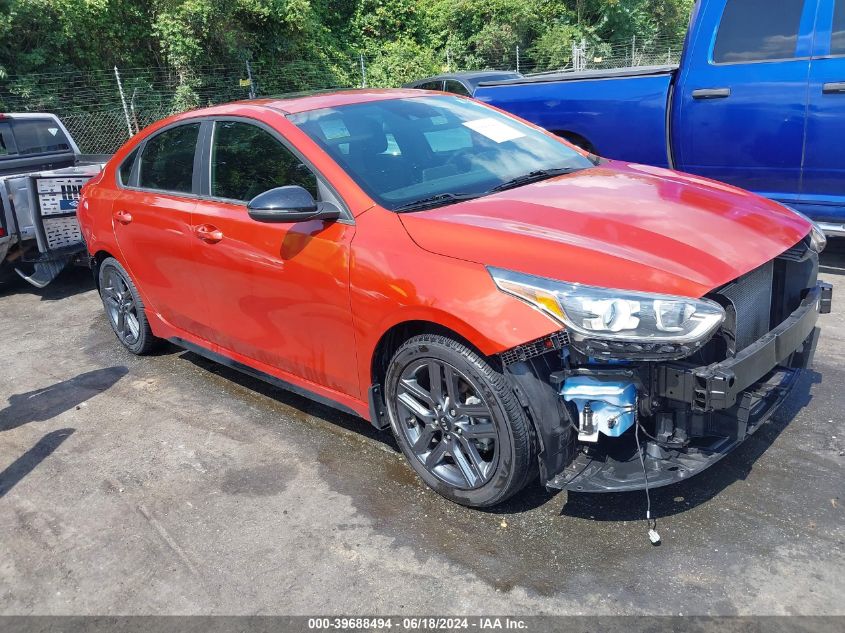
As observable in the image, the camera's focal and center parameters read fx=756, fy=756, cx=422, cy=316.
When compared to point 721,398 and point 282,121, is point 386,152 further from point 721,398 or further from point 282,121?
point 721,398

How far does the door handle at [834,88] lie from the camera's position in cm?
533

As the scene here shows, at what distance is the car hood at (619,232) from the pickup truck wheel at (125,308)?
106 inches

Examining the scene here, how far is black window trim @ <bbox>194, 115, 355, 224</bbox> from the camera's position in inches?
136

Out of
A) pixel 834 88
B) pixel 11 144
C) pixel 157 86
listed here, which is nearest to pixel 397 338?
pixel 834 88

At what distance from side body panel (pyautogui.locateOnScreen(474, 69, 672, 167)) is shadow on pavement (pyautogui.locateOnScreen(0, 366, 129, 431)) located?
421cm

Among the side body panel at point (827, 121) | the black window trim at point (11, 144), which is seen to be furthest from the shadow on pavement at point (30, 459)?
the side body panel at point (827, 121)

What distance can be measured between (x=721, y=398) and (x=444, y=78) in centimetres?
1163

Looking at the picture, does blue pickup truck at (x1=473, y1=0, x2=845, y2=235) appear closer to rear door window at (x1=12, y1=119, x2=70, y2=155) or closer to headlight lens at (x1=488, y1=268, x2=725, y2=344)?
headlight lens at (x1=488, y1=268, x2=725, y2=344)

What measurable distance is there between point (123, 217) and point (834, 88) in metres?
4.99

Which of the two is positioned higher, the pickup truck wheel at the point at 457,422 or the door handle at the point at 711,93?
the door handle at the point at 711,93

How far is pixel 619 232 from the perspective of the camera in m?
3.04

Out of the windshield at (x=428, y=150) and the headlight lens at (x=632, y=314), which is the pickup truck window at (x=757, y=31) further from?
the headlight lens at (x=632, y=314)

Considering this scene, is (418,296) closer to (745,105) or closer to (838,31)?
(745,105)

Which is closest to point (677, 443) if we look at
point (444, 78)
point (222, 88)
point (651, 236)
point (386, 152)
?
point (651, 236)
